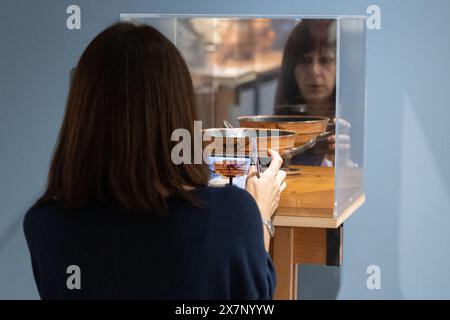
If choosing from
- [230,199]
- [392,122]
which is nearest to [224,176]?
[230,199]

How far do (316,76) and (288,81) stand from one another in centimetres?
9

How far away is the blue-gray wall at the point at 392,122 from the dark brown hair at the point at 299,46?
0.28 m

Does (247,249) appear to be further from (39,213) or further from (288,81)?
(288,81)

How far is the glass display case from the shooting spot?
1.80m

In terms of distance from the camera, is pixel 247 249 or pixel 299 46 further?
pixel 299 46

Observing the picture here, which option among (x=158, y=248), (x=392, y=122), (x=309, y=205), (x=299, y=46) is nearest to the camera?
(x=158, y=248)

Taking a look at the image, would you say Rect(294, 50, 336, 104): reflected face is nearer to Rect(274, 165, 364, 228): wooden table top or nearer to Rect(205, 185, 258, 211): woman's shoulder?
Rect(274, 165, 364, 228): wooden table top

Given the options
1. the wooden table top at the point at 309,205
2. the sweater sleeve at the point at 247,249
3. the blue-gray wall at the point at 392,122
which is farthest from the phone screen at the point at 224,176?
the blue-gray wall at the point at 392,122

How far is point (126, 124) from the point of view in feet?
3.57

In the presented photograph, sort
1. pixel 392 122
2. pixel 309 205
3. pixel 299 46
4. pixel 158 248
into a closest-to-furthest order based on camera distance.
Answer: pixel 158 248 < pixel 309 205 < pixel 299 46 < pixel 392 122

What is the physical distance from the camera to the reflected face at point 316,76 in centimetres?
199

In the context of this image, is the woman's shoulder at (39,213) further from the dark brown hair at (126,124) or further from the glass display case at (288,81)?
the glass display case at (288,81)

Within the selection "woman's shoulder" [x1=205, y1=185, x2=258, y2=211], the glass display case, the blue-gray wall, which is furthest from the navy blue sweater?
the blue-gray wall

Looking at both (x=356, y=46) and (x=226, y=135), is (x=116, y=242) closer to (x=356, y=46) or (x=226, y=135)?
(x=226, y=135)
